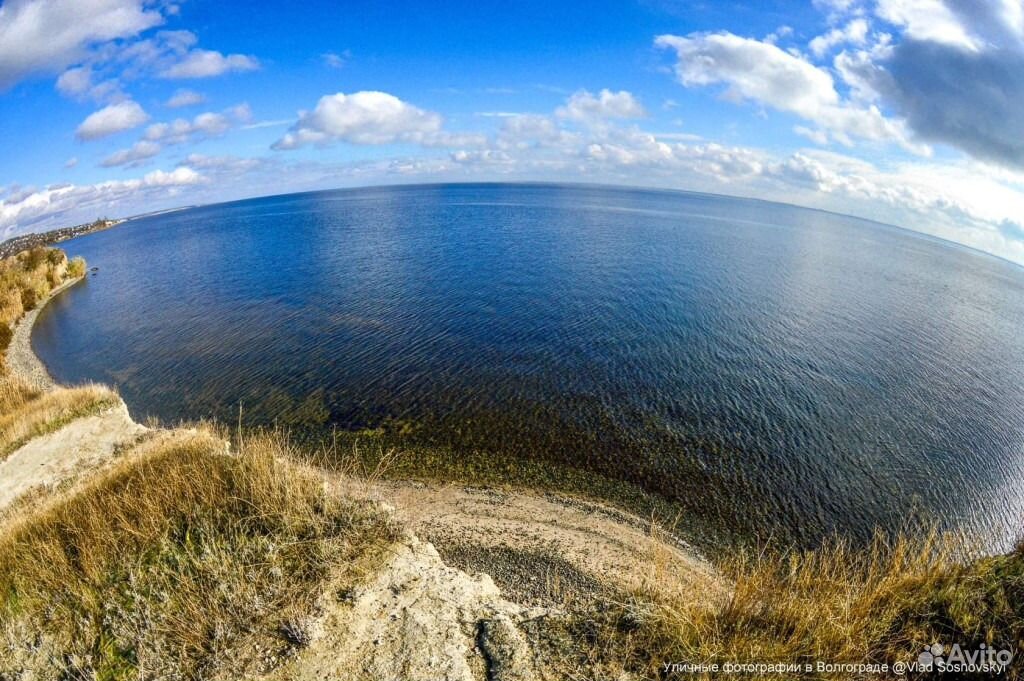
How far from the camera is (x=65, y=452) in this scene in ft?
68.7

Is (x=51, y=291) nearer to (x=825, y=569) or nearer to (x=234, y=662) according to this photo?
(x=234, y=662)

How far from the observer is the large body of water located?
76.7 ft

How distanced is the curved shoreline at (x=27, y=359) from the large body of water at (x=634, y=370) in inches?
53.4

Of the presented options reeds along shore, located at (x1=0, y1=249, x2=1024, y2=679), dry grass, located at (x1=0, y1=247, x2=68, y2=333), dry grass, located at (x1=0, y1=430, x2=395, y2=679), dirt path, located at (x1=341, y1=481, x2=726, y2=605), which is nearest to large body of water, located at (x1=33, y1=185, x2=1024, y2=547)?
dry grass, located at (x1=0, y1=247, x2=68, y2=333)

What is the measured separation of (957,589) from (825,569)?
7.65 feet

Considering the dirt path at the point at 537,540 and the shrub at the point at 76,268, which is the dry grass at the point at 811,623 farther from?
the shrub at the point at 76,268

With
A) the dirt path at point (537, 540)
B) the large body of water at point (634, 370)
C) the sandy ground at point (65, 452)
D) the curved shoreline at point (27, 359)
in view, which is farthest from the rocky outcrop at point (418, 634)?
the curved shoreline at point (27, 359)

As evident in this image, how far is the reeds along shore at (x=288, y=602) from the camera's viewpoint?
7.99 m

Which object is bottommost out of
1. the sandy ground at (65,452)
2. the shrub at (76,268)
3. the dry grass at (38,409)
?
the sandy ground at (65,452)

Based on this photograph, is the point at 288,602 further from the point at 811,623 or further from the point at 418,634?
the point at 811,623

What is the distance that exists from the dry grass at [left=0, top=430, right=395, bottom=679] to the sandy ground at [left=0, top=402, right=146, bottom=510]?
7.57m

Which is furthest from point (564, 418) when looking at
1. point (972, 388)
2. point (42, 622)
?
point (972, 388)

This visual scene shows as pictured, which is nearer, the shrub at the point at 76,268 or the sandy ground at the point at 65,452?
the sandy ground at the point at 65,452

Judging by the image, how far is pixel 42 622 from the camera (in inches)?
357
